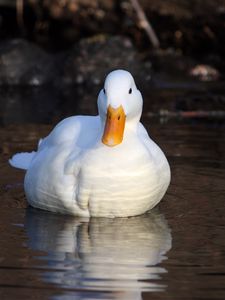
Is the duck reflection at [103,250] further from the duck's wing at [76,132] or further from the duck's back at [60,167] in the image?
the duck's wing at [76,132]

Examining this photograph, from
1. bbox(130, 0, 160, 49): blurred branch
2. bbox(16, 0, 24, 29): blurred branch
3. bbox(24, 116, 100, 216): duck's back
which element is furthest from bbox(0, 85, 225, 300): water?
bbox(16, 0, 24, 29): blurred branch

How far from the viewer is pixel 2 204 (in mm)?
8031

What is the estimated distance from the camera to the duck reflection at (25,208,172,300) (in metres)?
6.11

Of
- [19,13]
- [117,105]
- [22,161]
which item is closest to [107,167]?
[117,105]

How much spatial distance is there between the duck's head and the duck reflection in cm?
62

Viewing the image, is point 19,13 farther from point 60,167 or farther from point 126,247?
point 126,247

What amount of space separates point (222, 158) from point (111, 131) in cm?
270

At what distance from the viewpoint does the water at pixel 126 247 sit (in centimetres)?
601

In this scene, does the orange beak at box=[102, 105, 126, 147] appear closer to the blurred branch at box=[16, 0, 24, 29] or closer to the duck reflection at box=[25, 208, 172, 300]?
the duck reflection at box=[25, 208, 172, 300]

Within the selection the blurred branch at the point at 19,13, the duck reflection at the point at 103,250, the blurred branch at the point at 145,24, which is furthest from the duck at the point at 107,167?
the blurred branch at the point at 19,13

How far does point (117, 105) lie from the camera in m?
7.34

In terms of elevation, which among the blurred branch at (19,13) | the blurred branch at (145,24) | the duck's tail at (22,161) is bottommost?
the blurred branch at (19,13)

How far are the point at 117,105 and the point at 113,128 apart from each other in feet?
0.60

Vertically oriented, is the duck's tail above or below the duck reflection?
below
